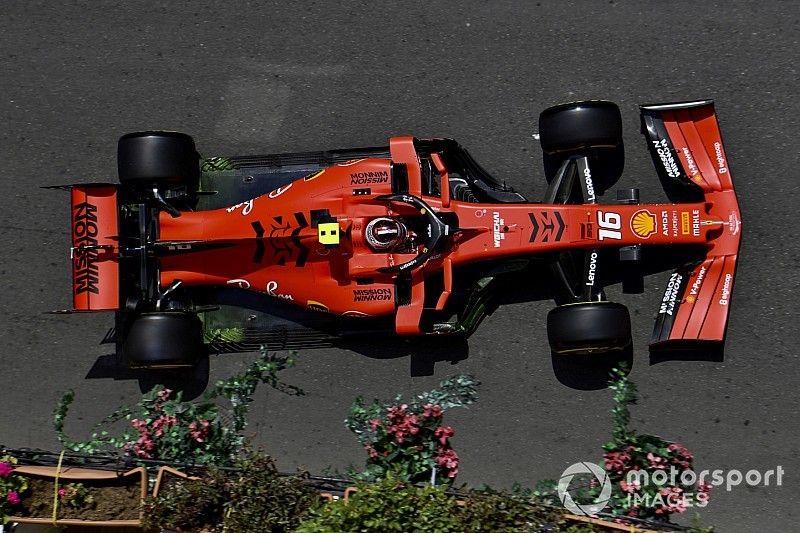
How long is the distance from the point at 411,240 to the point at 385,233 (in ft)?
0.86

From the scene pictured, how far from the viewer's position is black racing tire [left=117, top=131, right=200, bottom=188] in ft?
25.0

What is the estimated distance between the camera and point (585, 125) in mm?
7379

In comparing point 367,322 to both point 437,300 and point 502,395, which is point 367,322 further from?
point 502,395

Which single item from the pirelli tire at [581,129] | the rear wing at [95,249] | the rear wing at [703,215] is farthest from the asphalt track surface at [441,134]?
the rear wing at [95,249]

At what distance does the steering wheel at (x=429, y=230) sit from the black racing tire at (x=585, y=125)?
56.4 inches

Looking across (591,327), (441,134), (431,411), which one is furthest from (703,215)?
(431,411)

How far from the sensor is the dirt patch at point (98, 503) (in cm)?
648

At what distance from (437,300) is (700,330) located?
2.51 metres

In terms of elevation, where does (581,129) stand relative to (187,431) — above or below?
above

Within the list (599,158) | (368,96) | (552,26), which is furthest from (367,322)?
(552,26)

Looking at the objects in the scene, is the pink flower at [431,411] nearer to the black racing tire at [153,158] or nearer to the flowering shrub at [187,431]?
the flowering shrub at [187,431]

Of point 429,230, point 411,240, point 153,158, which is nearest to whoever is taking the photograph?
point 429,230

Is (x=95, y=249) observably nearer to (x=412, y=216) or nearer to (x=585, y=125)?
(x=412, y=216)

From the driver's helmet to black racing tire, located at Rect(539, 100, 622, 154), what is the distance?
1714 millimetres
